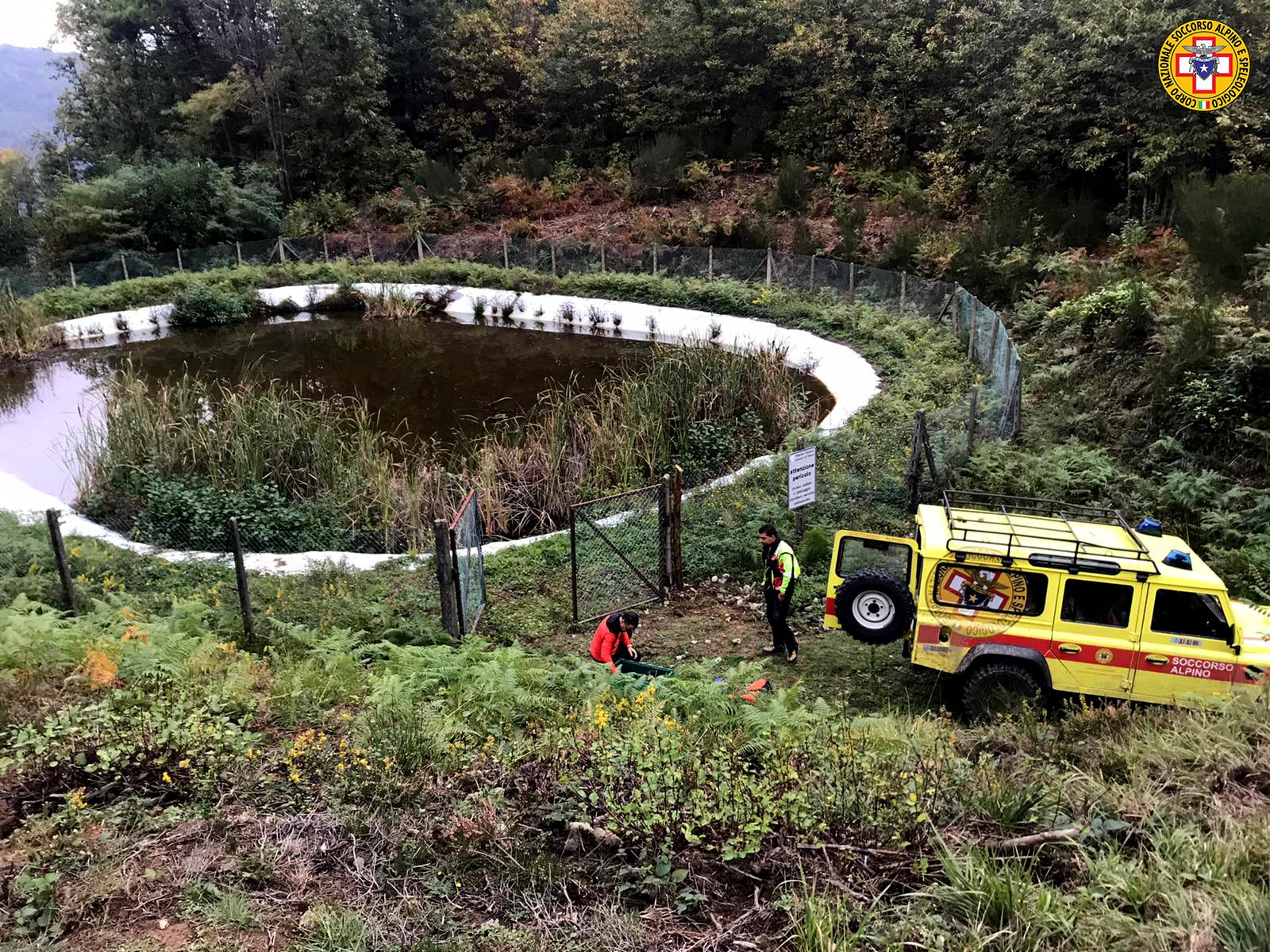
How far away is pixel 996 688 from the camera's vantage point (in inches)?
254

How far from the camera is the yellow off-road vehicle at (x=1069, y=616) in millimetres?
6090

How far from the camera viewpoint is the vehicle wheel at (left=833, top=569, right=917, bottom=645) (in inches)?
272

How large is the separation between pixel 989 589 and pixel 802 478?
9.53 feet

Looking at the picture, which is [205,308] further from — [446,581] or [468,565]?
[446,581]

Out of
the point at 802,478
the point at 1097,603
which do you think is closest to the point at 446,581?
the point at 802,478

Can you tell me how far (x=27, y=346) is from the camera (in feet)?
66.8

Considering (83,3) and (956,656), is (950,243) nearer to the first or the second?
(956,656)

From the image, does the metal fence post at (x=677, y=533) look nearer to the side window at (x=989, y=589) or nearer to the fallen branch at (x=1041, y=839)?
the side window at (x=989, y=589)

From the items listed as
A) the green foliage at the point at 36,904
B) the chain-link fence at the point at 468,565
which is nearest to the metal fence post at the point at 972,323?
the chain-link fence at the point at 468,565

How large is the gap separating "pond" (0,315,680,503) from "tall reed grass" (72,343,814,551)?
1342 mm

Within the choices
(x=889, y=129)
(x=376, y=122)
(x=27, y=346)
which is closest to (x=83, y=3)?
(x=376, y=122)

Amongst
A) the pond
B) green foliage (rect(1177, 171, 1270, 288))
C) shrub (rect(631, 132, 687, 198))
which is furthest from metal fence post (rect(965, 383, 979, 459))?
shrub (rect(631, 132, 687, 198))

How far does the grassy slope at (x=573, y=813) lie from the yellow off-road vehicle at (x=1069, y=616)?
20.7 inches

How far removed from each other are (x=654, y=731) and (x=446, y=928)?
1.51 metres
